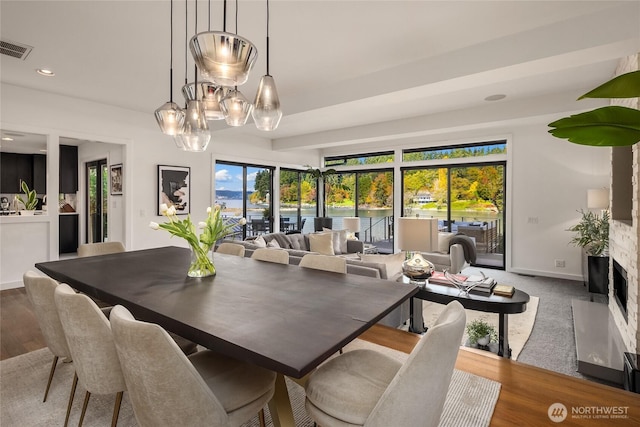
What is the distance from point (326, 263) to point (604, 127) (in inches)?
72.2

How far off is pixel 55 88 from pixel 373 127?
5.00 m

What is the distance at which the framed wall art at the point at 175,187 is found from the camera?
5.47 meters

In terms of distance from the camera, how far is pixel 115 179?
5.73 m

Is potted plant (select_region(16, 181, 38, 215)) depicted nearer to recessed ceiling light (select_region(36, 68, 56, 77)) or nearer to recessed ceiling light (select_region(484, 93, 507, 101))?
recessed ceiling light (select_region(36, 68, 56, 77))

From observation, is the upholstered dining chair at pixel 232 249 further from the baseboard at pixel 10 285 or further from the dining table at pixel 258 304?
the baseboard at pixel 10 285

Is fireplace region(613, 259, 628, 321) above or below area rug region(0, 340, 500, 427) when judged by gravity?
above

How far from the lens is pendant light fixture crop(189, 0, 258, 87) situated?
1597 millimetres

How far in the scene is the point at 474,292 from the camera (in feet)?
7.97

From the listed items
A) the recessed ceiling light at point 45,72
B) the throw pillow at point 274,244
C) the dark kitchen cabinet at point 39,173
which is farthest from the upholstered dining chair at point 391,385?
the dark kitchen cabinet at point 39,173

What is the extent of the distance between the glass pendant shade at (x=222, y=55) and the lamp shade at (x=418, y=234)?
67.1 inches

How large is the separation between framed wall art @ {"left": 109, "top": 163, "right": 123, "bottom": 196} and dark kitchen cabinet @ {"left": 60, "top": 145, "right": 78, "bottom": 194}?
2.16m

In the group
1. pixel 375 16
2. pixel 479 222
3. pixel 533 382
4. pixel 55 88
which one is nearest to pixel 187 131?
pixel 375 16

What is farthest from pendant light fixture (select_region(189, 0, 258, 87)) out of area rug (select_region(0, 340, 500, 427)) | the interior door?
the interior door

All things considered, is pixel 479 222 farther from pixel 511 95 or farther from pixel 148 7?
pixel 148 7
